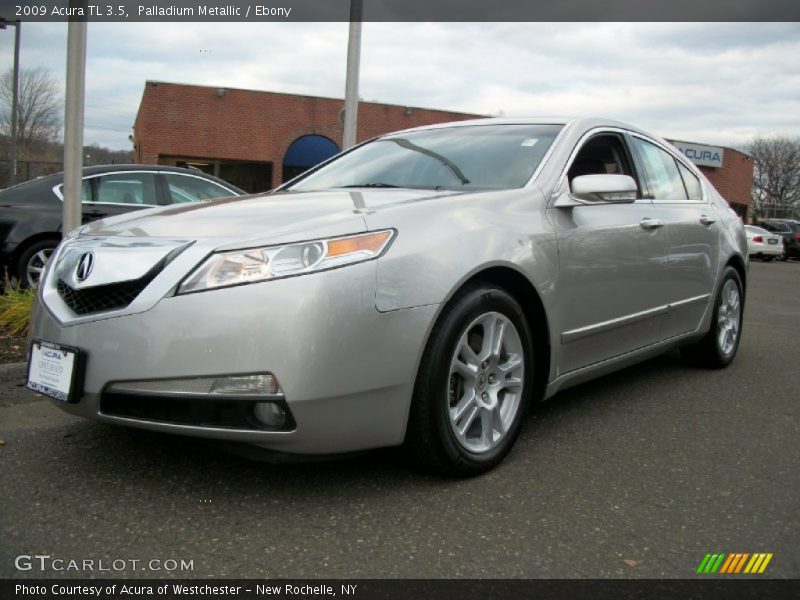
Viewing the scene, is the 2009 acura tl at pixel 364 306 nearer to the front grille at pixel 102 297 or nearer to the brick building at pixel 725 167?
the front grille at pixel 102 297

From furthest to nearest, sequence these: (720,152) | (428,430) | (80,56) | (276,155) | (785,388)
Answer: (720,152) < (276,155) < (80,56) < (785,388) < (428,430)

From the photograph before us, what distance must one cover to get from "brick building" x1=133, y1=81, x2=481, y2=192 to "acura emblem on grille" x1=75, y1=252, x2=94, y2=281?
22.2 m

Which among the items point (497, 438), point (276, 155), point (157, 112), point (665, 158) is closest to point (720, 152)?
point (276, 155)

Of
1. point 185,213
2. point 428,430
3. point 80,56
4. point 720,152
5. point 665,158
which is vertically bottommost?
point 428,430

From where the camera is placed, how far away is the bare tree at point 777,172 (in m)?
63.9

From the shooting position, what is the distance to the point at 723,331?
4.96m

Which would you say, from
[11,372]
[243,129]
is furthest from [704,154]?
[11,372]

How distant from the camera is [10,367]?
4203 mm

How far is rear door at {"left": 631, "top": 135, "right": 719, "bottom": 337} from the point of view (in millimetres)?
4160

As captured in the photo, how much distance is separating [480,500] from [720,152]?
40503mm

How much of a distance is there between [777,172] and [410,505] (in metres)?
71.7

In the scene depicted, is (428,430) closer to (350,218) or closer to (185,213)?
(350,218)

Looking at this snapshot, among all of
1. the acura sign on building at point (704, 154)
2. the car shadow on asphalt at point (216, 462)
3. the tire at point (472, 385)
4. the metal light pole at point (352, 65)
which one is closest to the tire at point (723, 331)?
the car shadow on asphalt at point (216, 462)

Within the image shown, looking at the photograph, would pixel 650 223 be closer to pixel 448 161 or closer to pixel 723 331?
pixel 448 161
